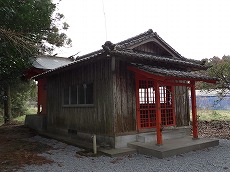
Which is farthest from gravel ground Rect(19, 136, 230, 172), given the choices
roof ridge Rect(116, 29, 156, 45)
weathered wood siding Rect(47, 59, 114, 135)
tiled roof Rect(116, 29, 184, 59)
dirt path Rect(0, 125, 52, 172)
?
roof ridge Rect(116, 29, 156, 45)

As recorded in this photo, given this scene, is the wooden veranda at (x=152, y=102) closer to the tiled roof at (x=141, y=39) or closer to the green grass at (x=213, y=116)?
the tiled roof at (x=141, y=39)

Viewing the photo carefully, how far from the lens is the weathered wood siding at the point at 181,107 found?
34.1 ft

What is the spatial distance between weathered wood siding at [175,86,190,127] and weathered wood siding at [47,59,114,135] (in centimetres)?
348

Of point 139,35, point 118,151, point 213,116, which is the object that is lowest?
point 118,151

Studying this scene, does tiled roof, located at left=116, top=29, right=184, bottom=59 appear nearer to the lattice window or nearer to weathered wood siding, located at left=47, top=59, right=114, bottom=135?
weathered wood siding, located at left=47, top=59, right=114, bottom=135

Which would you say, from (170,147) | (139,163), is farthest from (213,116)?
(139,163)

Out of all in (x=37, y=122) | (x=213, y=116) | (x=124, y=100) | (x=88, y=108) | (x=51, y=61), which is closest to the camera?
(x=124, y=100)

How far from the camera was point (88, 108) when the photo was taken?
31.8 ft

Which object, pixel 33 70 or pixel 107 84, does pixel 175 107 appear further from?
pixel 33 70

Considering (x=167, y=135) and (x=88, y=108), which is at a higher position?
(x=88, y=108)

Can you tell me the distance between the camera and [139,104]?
9109 millimetres

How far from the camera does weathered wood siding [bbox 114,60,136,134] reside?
8477 mm

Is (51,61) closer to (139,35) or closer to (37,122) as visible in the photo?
(37,122)

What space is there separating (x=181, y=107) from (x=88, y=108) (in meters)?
4.25
